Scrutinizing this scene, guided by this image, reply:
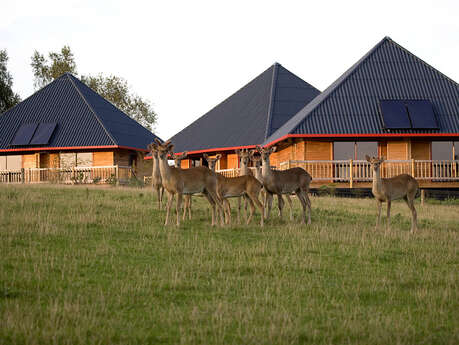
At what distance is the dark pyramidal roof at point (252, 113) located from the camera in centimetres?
3609

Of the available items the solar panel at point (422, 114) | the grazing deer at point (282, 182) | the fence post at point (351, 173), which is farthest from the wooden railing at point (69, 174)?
the grazing deer at point (282, 182)

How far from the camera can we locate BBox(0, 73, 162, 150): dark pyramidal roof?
3959 cm

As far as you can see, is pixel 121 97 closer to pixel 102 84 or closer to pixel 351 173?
pixel 102 84

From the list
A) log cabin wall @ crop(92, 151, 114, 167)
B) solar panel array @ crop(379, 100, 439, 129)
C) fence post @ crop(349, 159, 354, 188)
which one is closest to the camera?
fence post @ crop(349, 159, 354, 188)

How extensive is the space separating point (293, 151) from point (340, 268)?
23835 millimetres

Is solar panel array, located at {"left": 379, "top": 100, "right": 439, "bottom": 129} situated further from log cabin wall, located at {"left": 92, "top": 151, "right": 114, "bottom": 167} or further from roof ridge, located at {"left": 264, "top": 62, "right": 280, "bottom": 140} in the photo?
log cabin wall, located at {"left": 92, "top": 151, "right": 114, "bottom": 167}

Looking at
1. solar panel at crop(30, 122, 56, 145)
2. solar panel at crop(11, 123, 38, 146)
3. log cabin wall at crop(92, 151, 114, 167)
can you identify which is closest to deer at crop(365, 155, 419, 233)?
log cabin wall at crop(92, 151, 114, 167)

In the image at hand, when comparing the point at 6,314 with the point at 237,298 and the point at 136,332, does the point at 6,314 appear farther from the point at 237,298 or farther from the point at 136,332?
the point at 237,298

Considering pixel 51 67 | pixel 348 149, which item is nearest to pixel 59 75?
pixel 51 67

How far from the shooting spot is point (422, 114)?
29766mm

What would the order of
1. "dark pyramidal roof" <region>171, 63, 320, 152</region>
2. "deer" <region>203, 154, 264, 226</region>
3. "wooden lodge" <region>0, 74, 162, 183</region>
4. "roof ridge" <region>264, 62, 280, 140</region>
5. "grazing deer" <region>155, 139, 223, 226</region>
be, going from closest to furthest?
"grazing deer" <region>155, 139, 223, 226</region> → "deer" <region>203, 154, 264, 226</region> → "roof ridge" <region>264, 62, 280, 140</region> → "dark pyramidal roof" <region>171, 63, 320, 152</region> → "wooden lodge" <region>0, 74, 162, 183</region>

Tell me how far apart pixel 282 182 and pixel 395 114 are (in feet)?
51.9

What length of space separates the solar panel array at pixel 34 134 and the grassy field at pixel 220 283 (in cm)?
2592

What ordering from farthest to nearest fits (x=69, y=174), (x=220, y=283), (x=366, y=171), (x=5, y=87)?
(x=5, y=87) → (x=69, y=174) → (x=366, y=171) → (x=220, y=283)
